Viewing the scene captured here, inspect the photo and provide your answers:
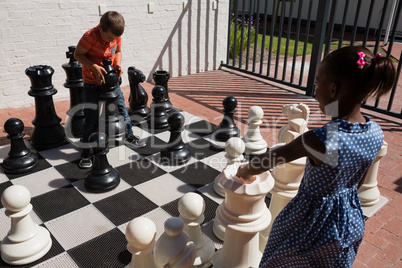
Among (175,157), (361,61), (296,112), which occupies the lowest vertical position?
(175,157)

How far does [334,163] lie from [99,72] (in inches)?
75.7

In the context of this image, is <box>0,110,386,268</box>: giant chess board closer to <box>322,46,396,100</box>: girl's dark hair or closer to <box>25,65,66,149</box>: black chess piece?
<box>25,65,66,149</box>: black chess piece

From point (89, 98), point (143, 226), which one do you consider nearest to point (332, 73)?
point (143, 226)

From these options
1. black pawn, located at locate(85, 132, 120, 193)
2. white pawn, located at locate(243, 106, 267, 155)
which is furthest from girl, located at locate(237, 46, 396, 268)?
white pawn, located at locate(243, 106, 267, 155)

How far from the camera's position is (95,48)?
2740 millimetres

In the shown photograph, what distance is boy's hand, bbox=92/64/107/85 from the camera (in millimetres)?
2617

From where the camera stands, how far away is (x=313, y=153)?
4.02 ft

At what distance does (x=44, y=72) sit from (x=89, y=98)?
39cm

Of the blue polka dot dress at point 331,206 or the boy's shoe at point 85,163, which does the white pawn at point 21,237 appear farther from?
the blue polka dot dress at point 331,206

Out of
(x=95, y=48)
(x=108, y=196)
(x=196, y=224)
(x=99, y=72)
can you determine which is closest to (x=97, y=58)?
(x=95, y=48)

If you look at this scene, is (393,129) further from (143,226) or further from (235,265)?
(143,226)

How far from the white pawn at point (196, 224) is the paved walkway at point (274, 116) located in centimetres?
80

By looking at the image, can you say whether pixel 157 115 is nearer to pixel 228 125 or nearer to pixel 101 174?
pixel 228 125

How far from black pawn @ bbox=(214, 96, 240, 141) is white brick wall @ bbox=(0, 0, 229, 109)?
2235 mm
